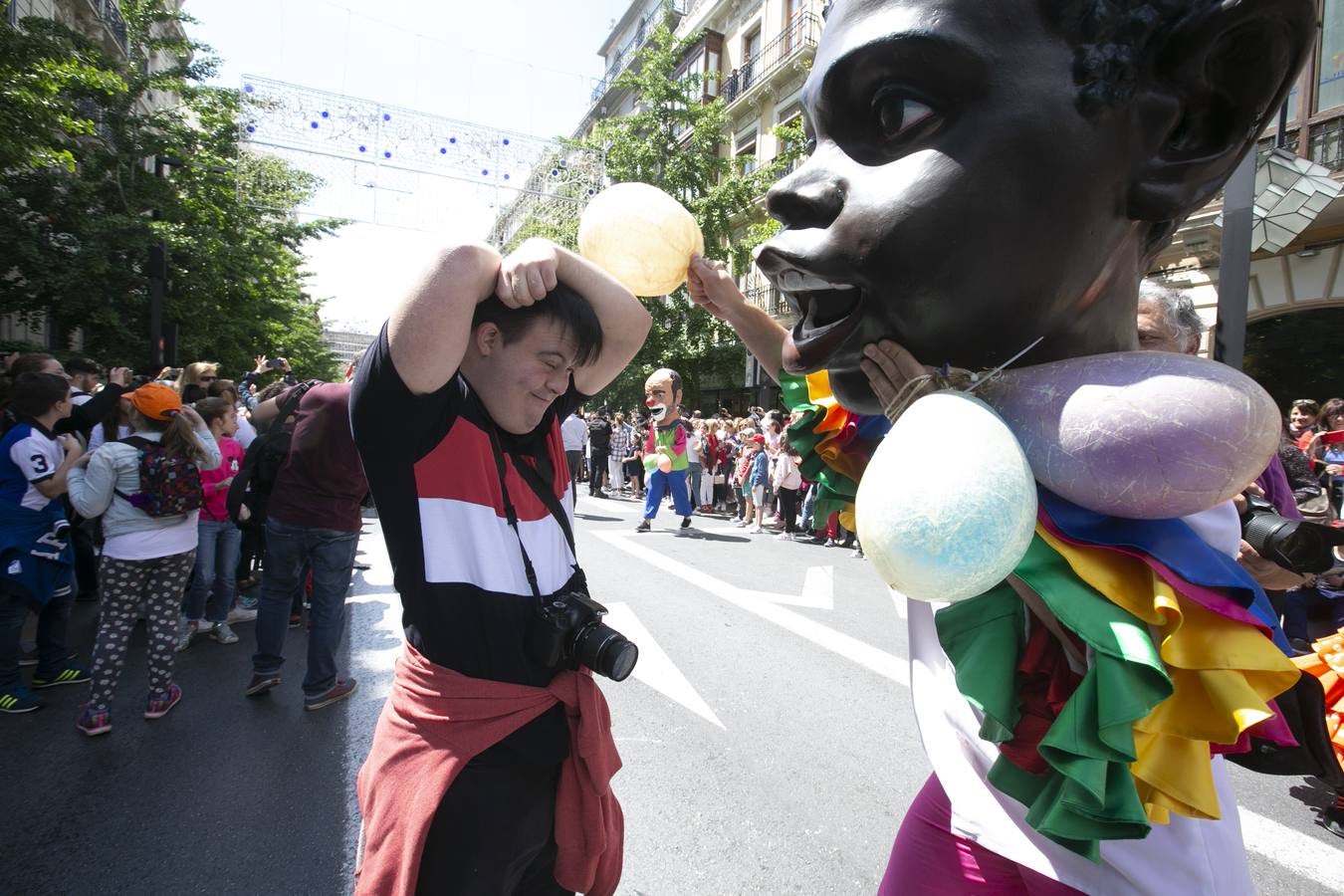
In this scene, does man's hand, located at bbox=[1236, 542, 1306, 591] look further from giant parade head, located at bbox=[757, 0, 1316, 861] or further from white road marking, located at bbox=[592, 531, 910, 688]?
white road marking, located at bbox=[592, 531, 910, 688]

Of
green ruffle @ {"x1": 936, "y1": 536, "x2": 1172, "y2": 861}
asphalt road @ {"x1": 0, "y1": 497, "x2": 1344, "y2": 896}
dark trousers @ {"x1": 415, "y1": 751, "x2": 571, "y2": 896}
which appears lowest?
asphalt road @ {"x1": 0, "y1": 497, "x2": 1344, "y2": 896}

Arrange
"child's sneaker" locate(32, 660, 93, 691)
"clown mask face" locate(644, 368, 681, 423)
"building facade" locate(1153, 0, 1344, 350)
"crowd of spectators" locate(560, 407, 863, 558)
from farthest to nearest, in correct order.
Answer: "crowd of spectators" locate(560, 407, 863, 558) < "building facade" locate(1153, 0, 1344, 350) < "clown mask face" locate(644, 368, 681, 423) < "child's sneaker" locate(32, 660, 93, 691)

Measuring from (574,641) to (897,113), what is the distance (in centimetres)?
112

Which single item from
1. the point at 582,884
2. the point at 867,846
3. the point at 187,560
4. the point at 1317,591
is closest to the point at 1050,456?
the point at 582,884

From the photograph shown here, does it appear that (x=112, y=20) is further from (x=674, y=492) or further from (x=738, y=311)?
(x=738, y=311)

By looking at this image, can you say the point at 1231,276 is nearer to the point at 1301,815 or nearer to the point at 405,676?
the point at 1301,815

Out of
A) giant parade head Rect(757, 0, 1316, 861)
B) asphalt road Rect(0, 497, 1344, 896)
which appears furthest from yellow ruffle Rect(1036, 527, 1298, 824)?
asphalt road Rect(0, 497, 1344, 896)

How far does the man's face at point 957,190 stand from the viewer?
931 mm

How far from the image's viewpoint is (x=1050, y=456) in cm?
89

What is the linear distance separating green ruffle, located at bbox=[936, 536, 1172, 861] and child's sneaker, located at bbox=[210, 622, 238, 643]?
214 inches

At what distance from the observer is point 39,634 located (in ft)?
13.4

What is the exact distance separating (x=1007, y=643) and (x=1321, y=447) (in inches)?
263

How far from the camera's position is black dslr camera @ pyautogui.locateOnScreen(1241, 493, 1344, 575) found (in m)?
1.98

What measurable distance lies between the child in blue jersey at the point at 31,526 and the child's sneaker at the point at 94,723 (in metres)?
0.51
